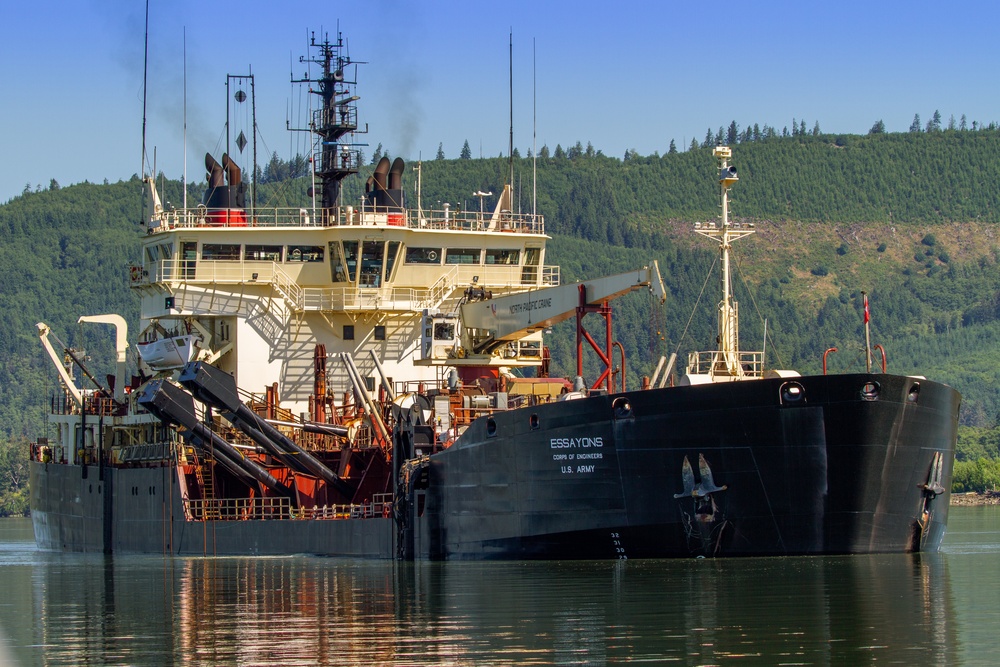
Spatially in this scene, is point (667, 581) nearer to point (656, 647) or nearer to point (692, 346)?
point (656, 647)

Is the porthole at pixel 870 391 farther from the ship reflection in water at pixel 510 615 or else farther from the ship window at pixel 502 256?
the ship window at pixel 502 256

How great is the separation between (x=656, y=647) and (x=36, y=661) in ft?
25.4

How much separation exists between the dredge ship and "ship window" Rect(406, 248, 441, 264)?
9 cm

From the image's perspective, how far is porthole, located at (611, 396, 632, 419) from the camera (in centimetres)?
3088

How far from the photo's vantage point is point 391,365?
43.7 metres

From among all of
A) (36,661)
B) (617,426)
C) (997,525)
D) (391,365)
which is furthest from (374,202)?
(997,525)

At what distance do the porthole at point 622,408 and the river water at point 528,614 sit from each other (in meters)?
2.72

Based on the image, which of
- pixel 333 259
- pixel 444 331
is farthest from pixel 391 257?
pixel 444 331

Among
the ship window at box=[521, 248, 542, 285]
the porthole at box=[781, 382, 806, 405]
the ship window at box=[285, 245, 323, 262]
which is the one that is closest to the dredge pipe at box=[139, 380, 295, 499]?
the ship window at box=[285, 245, 323, 262]

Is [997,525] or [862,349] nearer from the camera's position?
[862,349]

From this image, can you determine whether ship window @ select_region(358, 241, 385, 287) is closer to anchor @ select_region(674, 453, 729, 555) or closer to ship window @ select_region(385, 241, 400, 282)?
ship window @ select_region(385, 241, 400, 282)

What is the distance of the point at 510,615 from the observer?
2427 centimetres

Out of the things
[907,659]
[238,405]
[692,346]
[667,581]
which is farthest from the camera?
[692,346]

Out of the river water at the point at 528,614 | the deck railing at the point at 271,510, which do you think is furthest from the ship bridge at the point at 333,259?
the river water at the point at 528,614
